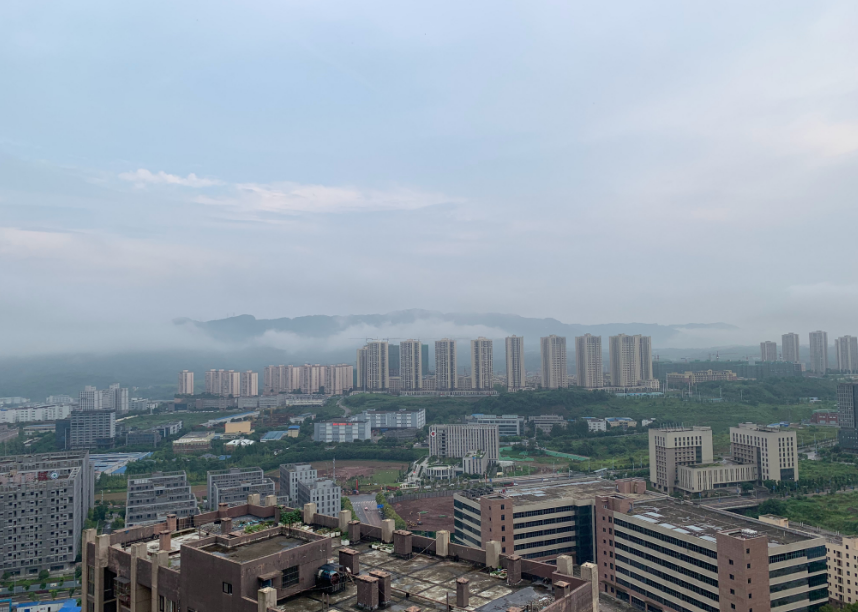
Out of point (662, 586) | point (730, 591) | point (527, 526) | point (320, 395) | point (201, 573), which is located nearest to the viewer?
point (201, 573)

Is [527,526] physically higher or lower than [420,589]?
lower

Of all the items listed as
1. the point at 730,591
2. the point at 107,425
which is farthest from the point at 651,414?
the point at 107,425

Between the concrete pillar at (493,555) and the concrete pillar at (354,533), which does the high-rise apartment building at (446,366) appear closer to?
the concrete pillar at (354,533)

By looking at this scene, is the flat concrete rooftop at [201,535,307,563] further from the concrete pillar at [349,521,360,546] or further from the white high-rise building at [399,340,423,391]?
the white high-rise building at [399,340,423,391]

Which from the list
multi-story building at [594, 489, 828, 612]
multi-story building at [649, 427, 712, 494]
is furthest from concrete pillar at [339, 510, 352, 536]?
multi-story building at [649, 427, 712, 494]

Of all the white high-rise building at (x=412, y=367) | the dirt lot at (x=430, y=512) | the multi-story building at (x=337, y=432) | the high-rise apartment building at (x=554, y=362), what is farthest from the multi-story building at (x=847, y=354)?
the dirt lot at (x=430, y=512)

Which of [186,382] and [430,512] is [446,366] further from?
[430,512]

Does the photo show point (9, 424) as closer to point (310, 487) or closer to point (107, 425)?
point (107, 425)
